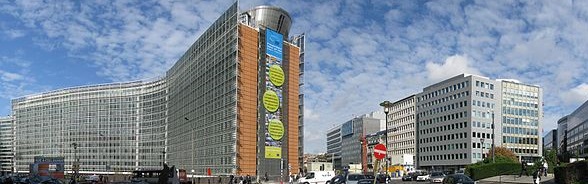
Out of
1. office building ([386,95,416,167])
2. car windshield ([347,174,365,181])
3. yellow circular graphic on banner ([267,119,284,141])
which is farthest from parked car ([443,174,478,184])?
office building ([386,95,416,167])

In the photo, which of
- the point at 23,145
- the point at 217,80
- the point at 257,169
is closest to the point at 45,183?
the point at 257,169

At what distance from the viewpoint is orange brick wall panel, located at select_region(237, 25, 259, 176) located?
96625 mm

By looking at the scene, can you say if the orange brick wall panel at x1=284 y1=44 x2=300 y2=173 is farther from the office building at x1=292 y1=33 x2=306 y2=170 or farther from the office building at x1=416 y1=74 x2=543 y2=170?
the office building at x1=416 y1=74 x2=543 y2=170

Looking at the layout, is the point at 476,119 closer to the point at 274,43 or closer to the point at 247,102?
the point at 274,43

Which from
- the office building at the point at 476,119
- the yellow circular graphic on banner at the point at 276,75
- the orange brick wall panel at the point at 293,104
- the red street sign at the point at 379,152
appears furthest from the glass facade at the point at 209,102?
the red street sign at the point at 379,152

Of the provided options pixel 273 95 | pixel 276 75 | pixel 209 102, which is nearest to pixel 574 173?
pixel 273 95

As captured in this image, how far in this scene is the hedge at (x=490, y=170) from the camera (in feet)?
204

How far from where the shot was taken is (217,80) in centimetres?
10631

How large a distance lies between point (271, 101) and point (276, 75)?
519 cm

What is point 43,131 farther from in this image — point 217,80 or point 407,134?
point 407,134

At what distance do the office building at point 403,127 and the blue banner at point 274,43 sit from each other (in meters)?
69.7

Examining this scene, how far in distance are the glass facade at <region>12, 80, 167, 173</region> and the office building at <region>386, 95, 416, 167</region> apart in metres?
70.3

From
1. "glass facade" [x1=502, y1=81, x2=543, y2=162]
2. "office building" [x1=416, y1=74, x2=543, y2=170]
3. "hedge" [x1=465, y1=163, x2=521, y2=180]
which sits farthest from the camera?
"glass facade" [x1=502, y1=81, x2=543, y2=162]

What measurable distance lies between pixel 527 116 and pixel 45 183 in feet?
443
